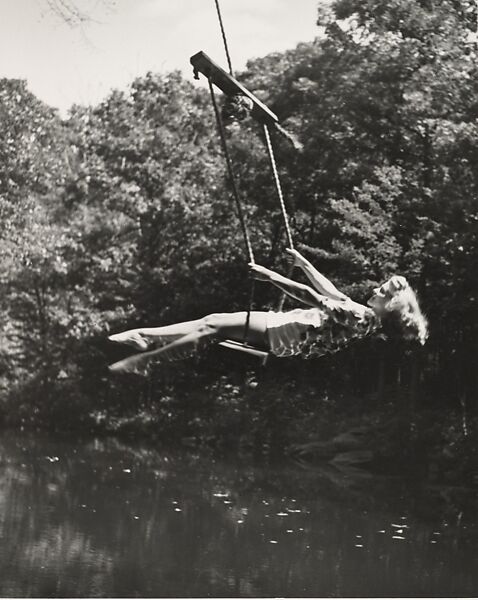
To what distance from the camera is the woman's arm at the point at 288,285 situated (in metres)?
3.31

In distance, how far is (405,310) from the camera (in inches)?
138

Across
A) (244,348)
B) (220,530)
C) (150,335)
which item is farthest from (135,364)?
(220,530)

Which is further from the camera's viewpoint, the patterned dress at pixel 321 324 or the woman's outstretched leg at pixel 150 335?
the patterned dress at pixel 321 324

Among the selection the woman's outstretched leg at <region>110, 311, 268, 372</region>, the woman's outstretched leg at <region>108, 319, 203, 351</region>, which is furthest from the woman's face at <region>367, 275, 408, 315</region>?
the woman's outstretched leg at <region>108, 319, 203, 351</region>

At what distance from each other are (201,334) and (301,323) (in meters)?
0.37

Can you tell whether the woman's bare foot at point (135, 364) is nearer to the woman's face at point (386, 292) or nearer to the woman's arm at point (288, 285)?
the woman's arm at point (288, 285)

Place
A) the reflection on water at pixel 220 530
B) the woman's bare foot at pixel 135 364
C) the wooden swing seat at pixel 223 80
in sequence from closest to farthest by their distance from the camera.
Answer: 1. the wooden swing seat at pixel 223 80
2. the woman's bare foot at pixel 135 364
3. the reflection on water at pixel 220 530

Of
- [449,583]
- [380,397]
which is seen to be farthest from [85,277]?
[449,583]

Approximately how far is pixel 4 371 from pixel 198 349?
31.4 feet

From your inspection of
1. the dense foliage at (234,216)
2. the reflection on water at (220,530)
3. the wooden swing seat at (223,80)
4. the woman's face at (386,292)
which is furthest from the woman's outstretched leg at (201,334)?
the dense foliage at (234,216)

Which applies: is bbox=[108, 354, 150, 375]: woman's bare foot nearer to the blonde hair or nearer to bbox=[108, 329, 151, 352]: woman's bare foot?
bbox=[108, 329, 151, 352]: woman's bare foot

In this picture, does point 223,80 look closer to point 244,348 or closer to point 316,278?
point 316,278

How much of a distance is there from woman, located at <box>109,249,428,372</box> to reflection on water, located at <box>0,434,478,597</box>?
3198 mm

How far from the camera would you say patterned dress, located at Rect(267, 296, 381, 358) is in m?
3.51
